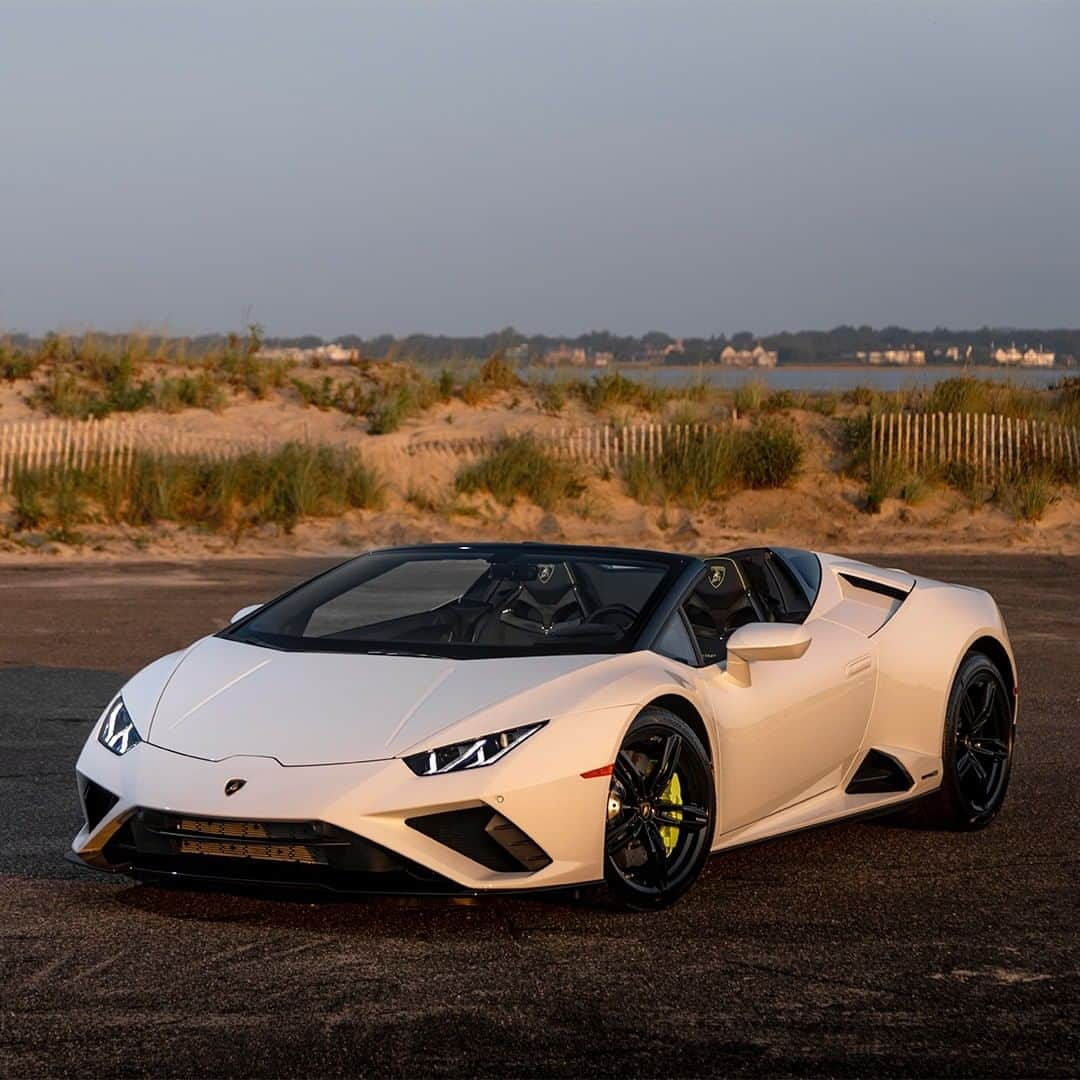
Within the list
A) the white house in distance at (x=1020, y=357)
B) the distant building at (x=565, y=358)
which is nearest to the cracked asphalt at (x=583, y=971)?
the white house in distance at (x=1020, y=357)

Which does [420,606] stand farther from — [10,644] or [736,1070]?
[736,1070]

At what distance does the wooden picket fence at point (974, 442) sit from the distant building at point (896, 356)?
11231 millimetres

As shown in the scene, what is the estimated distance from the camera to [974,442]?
30.1 metres

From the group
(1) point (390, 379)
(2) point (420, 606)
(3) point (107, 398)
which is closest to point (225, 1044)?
(2) point (420, 606)

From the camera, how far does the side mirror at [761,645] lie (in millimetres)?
6930

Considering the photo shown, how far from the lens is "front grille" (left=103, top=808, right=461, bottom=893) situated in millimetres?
5785

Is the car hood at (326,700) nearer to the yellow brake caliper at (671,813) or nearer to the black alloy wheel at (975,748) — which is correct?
the yellow brake caliper at (671,813)

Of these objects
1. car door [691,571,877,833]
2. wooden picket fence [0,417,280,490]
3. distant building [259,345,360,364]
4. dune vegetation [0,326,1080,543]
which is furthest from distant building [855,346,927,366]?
car door [691,571,877,833]

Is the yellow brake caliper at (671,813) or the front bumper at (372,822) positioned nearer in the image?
the front bumper at (372,822)

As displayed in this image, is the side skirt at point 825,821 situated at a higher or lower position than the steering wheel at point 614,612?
lower

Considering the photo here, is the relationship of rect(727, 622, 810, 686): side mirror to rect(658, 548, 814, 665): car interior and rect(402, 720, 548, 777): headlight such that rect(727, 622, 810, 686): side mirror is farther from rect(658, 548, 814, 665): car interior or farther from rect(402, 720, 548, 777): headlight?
rect(402, 720, 548, 777): headlight

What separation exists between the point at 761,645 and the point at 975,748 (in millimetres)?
1764

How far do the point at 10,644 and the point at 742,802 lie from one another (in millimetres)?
9212

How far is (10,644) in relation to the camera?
14742 mm
